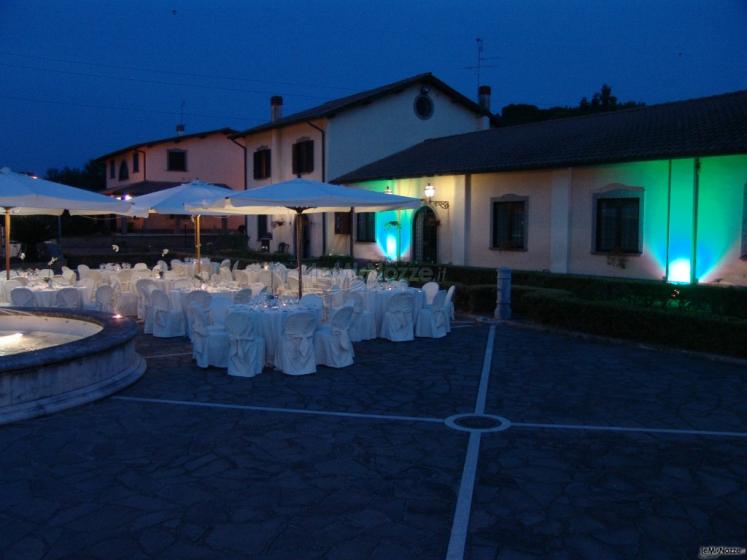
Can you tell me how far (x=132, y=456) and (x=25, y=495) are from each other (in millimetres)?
926

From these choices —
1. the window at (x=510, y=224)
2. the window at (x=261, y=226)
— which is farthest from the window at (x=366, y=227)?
the window at (x=261, y=226)

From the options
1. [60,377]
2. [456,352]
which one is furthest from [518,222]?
[60,377]

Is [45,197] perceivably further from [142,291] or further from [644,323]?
[644,323]

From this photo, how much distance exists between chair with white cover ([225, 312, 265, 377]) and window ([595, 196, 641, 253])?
10.5m

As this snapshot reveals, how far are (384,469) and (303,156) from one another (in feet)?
75.6

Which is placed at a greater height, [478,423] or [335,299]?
[335,299]

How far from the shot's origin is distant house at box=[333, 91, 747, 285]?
1396cm

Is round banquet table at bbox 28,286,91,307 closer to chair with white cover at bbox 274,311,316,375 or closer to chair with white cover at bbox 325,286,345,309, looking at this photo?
chair with white cover at bbox 325,286,345,309

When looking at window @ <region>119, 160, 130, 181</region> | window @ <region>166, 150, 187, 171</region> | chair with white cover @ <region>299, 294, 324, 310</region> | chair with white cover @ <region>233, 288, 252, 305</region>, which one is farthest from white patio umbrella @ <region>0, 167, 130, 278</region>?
window @ <region>119, 160, 130, 181</region>

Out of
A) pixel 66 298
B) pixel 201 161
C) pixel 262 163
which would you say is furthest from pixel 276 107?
pixel 66 298

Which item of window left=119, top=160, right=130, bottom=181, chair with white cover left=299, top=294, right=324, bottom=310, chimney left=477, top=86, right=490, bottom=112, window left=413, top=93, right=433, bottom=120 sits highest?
chimney left=477, top=86, right=490, bottom=112

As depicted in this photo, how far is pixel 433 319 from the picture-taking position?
11.3 meters

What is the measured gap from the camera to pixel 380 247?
78.1 feet

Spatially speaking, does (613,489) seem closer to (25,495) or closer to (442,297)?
(25,495)
